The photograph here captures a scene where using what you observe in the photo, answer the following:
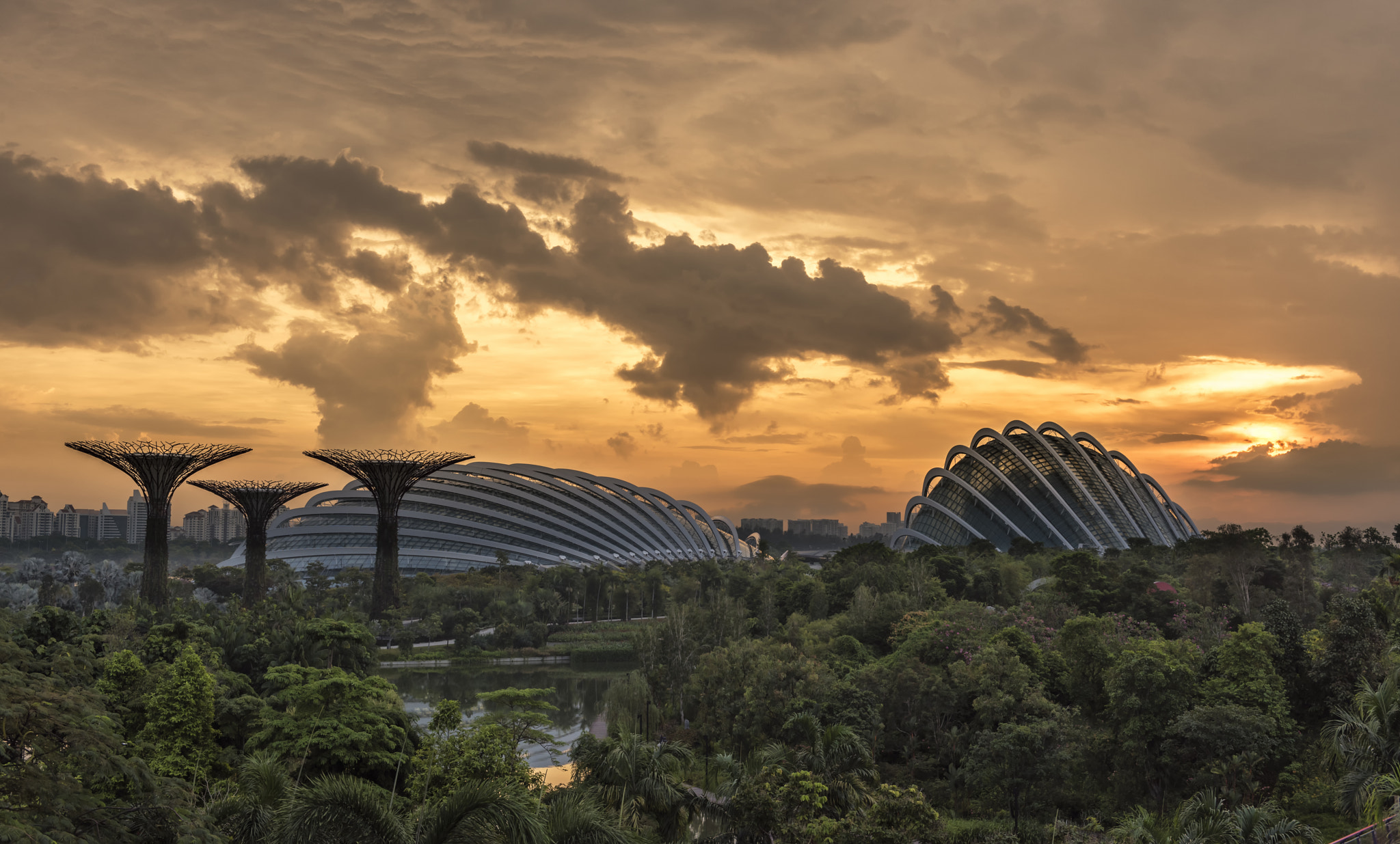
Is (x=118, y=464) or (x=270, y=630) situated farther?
(x=118, y=464)

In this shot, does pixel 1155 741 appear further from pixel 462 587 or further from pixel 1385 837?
pixel 462 587

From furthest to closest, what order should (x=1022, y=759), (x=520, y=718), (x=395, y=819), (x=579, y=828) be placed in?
(x=1022, y=759) → (x=520, y=718) → (x=579, y=828) → (x=395, y=819)

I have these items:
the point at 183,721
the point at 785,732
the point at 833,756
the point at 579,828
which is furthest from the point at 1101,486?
the point at 579,828

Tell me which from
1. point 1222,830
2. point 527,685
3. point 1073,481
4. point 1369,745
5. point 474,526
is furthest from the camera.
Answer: point 474,526

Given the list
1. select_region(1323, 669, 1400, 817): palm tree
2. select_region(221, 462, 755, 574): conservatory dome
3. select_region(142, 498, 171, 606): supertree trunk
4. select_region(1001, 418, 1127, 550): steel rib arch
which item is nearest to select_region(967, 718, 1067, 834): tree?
select_region(1323, 669, 1400, 817): palm tree

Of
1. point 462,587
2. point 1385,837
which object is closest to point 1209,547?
point 1385,837

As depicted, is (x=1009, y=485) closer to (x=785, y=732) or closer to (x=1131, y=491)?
(x=1131, y=491)
